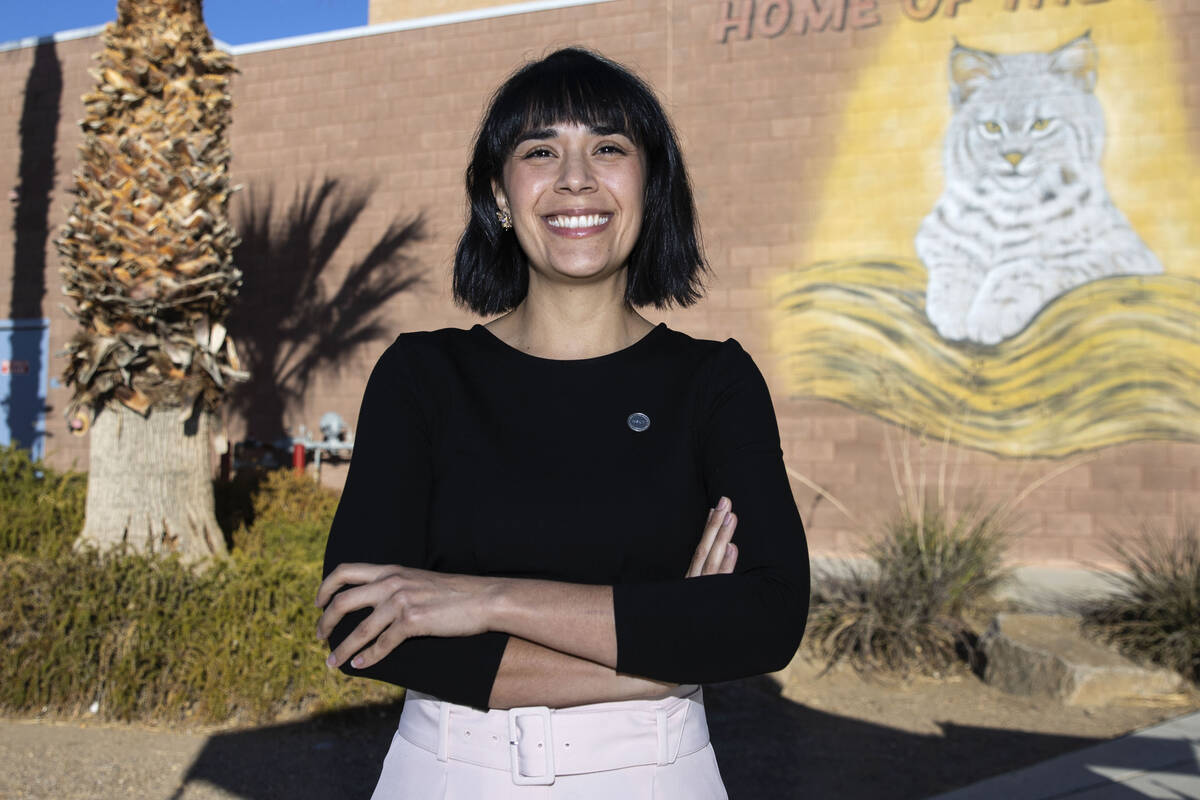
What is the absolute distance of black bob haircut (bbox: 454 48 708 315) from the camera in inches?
77.8

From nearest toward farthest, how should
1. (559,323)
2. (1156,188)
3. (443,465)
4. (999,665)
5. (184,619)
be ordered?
(443,465), (559,323), (184,619), (999,665), (1156,188)

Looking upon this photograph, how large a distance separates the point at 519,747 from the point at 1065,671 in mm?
4791

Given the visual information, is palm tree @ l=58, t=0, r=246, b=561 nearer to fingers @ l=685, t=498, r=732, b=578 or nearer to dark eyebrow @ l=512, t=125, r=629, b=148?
dark eyebrow @ l=512, t=125, r=629, b=148

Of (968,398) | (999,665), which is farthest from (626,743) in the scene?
(968,398)

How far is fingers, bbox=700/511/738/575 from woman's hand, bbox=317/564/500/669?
368mm

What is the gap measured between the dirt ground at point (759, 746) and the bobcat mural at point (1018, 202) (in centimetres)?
461

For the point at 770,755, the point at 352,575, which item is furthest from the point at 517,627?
the point at 770,755

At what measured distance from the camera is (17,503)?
730 centimetres

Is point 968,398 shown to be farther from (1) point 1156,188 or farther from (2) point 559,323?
(2) point 559,323

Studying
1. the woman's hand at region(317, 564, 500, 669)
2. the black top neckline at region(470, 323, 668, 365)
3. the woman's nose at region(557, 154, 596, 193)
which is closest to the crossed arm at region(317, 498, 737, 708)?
the woman's hand at region(317, 564, 500, 669)

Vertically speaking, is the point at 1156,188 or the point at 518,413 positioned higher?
the point at 1156,188

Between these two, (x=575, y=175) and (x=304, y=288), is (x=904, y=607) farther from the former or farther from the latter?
(x=304, y=288)

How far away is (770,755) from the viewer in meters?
4.79

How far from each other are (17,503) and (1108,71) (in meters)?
9.67
